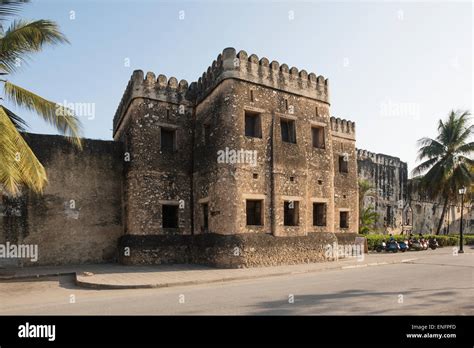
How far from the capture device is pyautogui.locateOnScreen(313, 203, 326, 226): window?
1814 centimetres

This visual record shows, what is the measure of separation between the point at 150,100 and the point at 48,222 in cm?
674

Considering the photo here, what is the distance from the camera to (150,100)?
16969 millimetres

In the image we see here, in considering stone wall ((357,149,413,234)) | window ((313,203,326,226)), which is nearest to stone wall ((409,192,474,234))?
stone wall ((357,149,413,234))

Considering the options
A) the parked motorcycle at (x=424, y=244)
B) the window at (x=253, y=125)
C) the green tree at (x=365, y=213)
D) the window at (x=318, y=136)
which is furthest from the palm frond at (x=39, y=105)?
the parked motorcycle at (x=424, y=244)

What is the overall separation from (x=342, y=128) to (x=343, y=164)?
7.15 feet

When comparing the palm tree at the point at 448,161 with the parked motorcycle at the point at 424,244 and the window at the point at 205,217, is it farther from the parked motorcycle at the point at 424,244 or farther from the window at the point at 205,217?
the window at the point at 205,217

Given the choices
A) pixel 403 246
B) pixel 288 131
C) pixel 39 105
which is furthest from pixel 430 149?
pixel 39 105

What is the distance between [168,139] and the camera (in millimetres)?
17828

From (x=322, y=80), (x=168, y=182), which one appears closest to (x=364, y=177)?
(x=322, y=80)

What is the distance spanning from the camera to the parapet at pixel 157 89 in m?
16.8

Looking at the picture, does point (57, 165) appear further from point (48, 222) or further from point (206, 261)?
point (206, 261)

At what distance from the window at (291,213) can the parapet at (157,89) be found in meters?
6.60

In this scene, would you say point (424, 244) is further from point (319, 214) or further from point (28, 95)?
point (28, 95)

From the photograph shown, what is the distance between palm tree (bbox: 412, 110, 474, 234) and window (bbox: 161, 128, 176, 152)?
23709mm
